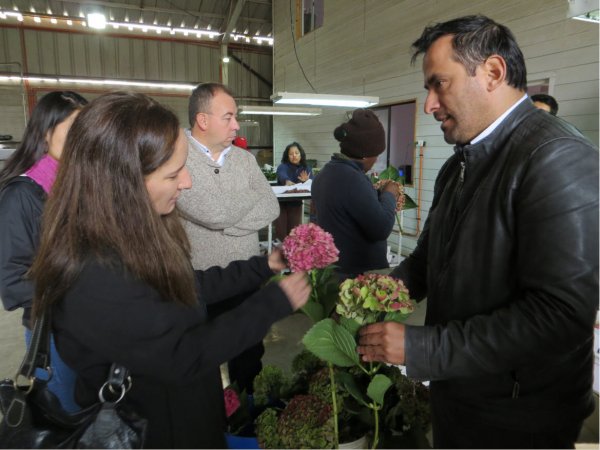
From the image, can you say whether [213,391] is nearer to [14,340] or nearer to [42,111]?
[42,111]

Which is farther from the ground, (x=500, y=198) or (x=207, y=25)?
(x=207, y=25)

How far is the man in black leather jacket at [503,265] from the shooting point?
0.76 metres

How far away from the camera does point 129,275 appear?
797 mm

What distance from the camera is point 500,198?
846 millimetres

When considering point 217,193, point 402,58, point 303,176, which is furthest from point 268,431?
point 402,58

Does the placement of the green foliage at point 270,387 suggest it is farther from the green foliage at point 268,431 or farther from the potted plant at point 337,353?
the green foliage at point 268,431

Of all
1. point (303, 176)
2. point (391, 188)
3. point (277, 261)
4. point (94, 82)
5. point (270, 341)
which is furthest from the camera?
point (94, 82)

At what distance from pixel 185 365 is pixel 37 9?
485 inches

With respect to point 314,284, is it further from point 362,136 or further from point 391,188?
point 391,188

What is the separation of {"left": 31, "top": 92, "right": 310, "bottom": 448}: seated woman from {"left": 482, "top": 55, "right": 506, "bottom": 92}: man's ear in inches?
26.9

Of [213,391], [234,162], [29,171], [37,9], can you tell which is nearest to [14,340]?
[29,171]

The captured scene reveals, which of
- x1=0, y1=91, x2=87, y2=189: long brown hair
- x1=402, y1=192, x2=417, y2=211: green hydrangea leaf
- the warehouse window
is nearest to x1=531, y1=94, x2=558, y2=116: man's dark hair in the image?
x1=402, y1=192, x2=417, y2=211: green hydrangea leaf

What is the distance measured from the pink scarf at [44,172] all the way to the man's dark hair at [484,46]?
1.45 m

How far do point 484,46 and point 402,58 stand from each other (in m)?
5.60
